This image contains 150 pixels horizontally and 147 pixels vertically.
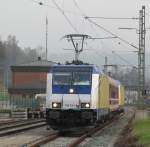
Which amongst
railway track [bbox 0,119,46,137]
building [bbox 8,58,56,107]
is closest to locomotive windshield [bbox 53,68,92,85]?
railway track [bbox 0,119,46,137]

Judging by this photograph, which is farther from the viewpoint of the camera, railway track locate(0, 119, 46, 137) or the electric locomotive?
railway track locate(0, 119, 46, 137)

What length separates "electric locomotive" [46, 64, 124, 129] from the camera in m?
27.2

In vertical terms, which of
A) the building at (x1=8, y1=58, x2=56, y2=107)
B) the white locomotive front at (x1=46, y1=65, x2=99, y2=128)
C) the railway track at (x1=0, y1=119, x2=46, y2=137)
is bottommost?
the railway track at (x1=0, y1=119, x2=46, y2=137)

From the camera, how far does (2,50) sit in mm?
124062

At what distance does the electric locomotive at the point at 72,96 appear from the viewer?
89.3 feet

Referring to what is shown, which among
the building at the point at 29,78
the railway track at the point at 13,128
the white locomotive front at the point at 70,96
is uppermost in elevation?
the building at the point at 29,78

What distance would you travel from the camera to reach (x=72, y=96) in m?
27.3

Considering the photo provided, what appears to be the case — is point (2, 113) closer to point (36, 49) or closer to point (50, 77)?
point (50, 77)

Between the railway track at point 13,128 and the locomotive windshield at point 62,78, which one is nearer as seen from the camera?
the locomotive windshield at point 62,78

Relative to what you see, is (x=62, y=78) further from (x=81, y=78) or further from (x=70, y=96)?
(x=70, y=96)

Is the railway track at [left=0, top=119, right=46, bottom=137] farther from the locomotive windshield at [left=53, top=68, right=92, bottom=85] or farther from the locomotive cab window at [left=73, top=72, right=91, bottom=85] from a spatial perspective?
the locomotive cab window at [left=73, top=72, right=91, bottom=85]

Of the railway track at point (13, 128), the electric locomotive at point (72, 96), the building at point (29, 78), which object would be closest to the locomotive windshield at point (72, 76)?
the electric locomotive at point (72, 96)

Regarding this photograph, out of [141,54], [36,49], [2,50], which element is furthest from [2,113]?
[36,49]

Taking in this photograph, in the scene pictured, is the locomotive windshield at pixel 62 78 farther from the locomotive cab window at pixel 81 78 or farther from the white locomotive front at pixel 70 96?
the locomotive cab window at pixel 81 78
